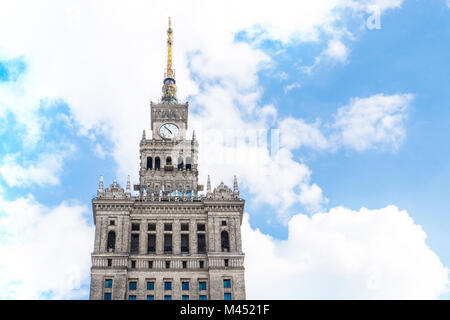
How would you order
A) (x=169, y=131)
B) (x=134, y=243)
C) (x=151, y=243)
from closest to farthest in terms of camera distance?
(x=134, y=243) < (x=151, y=243) < (x=169, y=131)

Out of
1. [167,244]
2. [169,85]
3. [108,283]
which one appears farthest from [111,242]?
[169,85]

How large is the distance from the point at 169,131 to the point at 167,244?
103 ft

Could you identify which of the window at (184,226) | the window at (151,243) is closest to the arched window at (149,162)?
the window at (184,226)

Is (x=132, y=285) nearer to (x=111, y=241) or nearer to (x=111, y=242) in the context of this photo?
(x=111, y=242)

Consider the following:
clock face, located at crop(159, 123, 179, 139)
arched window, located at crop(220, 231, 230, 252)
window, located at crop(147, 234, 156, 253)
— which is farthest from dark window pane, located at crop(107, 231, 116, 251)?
clock face, located at crop(159, 123, 179, 139)

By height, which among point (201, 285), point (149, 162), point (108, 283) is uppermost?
point (149, 162)

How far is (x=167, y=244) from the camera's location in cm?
10412

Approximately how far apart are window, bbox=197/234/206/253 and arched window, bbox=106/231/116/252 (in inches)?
545

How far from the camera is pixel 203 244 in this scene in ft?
341

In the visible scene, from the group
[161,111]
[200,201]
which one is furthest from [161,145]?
[200,201]

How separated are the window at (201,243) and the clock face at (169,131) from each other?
29.3 m
